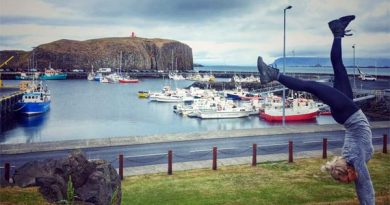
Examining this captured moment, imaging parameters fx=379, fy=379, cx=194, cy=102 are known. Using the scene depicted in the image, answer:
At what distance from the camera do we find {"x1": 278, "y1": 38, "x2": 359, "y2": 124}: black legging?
4199 mm

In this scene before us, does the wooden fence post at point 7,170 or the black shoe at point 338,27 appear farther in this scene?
the wooden fence post at point 7,170

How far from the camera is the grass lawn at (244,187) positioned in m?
8.12

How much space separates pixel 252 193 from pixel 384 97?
3808 centimetres

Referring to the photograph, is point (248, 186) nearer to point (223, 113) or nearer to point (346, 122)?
point (346, 122)

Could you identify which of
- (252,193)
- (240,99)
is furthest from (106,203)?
(240,99)

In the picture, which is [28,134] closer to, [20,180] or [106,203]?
[20,180]

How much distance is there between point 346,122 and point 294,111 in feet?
110

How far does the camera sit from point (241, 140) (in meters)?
18.5

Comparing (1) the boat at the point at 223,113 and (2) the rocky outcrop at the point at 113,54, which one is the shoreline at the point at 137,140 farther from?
(2) the rocky outcrop at the point at 113,54

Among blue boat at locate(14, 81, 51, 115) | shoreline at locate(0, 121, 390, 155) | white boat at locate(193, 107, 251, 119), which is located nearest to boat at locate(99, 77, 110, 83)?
blue boat at locate(14, 81, 51, 115)

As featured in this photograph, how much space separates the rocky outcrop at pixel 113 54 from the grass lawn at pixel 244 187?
4274 inches

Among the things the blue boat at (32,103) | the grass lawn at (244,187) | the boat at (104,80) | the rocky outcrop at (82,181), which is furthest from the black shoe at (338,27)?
the boat at (104,80)

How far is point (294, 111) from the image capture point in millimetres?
36844

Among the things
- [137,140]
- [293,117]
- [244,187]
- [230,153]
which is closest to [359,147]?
[244,187]
